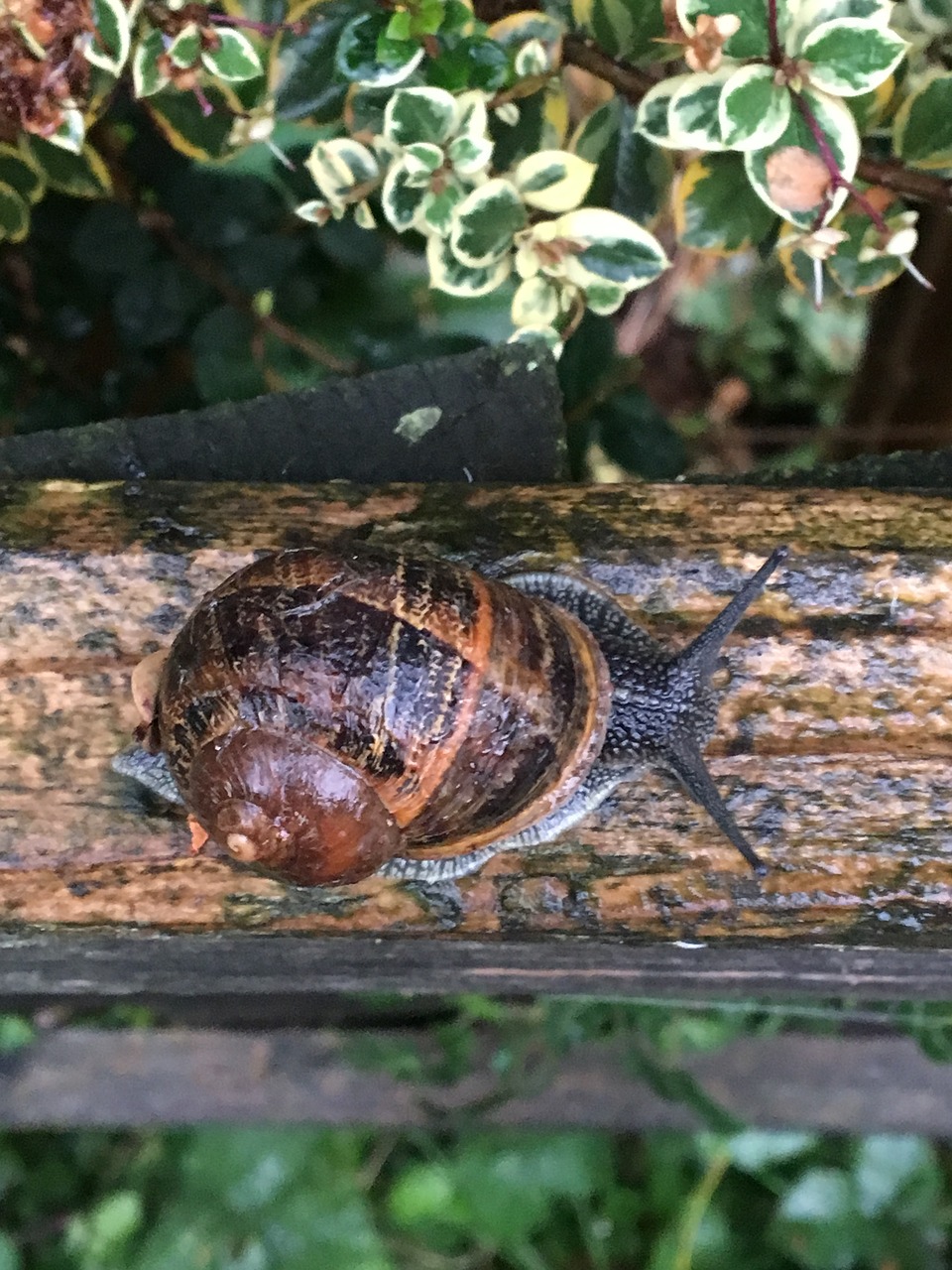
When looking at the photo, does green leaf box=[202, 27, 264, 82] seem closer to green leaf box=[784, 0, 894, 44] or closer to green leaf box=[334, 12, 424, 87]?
green leaf box=[334, 12, 424, 87]

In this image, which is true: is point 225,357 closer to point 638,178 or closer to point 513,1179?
point 638,178

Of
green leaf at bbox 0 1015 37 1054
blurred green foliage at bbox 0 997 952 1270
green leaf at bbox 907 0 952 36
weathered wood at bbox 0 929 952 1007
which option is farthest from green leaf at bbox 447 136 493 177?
green leaf at bbox 0 1015 37 1054

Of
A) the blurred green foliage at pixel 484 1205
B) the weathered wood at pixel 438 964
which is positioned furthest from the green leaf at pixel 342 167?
the blurred green foliage at pixel 484 1205

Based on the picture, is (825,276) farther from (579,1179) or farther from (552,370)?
(579,1179)

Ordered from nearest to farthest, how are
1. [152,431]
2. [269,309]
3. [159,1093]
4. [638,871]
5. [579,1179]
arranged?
1. [638,871]
2. [152,431]
3. [269,309]
4. [159,1093]
5. [579,1179]

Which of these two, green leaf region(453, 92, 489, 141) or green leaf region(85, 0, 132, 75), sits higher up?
green leaf region(85, 0, 132, 75)

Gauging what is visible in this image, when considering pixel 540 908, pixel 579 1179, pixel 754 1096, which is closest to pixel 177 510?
pixel 540 908
